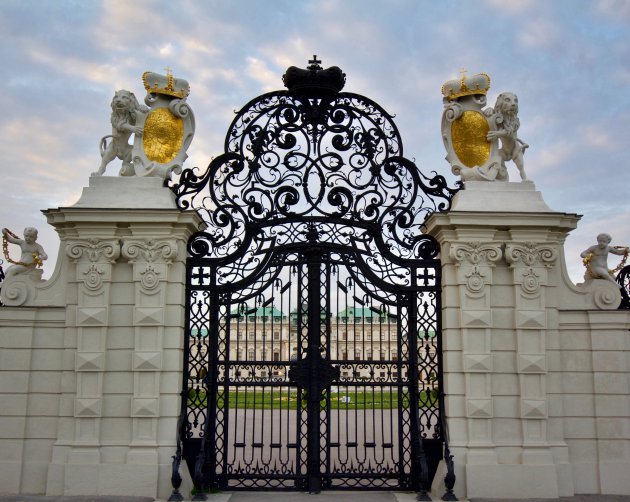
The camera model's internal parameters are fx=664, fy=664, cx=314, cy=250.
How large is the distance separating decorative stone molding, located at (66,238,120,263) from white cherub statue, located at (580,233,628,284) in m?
6.34

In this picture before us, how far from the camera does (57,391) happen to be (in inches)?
340

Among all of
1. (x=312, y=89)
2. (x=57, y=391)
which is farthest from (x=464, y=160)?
(x=57, y=391)

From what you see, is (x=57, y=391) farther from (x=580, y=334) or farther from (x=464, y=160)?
(x=580, y=334)

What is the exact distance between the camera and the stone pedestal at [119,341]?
8281 millimetres

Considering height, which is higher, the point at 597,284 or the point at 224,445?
the point at 597,284


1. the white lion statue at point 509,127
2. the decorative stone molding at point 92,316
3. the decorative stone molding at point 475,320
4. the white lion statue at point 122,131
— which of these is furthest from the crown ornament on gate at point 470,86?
the decorative stone molding at point 92,316

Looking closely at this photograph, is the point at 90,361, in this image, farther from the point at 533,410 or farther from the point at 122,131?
the point at 533,410

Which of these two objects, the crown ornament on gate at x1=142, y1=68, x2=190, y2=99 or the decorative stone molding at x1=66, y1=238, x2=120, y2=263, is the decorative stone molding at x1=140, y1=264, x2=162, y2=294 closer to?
the decorative stone molding at x1=66, y1=238, x2=120, y2=263

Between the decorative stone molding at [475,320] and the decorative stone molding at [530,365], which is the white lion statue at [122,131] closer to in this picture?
the decorative stone molding at [475,320]

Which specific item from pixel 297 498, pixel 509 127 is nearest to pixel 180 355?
pixel 297 498

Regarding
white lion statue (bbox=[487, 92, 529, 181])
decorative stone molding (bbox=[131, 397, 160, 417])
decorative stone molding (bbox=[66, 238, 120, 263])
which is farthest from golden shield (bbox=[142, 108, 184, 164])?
white lion statue (bbox=[487, 92, 529, 181])

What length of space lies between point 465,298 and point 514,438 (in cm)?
189

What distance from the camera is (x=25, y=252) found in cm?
901

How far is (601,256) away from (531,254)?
3.52 ft
